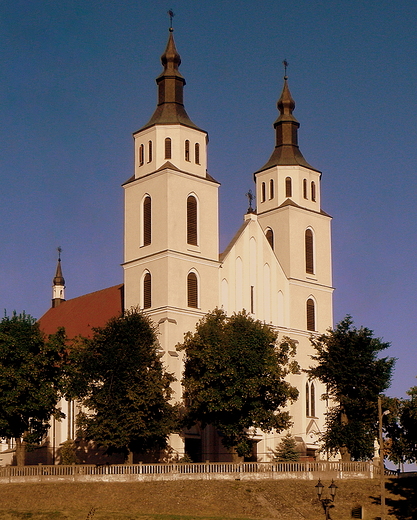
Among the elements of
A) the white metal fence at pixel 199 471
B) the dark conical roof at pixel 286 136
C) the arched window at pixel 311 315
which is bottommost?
the white metal fence at pixel 199 471

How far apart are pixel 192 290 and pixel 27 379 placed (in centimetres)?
1485

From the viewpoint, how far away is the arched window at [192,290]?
78375 mm

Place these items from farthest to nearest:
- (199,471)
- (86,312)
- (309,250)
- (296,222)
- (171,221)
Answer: (86,312)
(309,250)
(296,222)
(171,221)
(199,471)

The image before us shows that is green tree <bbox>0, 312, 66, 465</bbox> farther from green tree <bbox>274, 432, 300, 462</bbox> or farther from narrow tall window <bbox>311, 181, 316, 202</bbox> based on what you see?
narrow tall window <bbox>311, 181, 316, 202</bbox>

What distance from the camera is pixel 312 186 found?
8956cm

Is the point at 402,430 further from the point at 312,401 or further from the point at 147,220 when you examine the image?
the point at 147,220

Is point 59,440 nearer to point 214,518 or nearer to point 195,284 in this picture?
point 195,284

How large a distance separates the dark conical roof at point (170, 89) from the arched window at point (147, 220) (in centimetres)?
591

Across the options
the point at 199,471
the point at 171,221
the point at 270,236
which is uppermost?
the point at 270,236

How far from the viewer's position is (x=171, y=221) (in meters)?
78.4

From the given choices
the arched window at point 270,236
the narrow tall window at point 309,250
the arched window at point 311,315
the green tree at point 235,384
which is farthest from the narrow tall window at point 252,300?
the green tree at point 235,384

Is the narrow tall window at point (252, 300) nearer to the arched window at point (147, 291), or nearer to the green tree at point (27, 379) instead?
the arched window at point (147, 291)

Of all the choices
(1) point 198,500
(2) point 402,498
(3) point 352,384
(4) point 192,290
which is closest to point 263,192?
(4) point 192,290

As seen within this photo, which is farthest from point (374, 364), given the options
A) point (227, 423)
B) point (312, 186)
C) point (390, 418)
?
point (312, 186)
